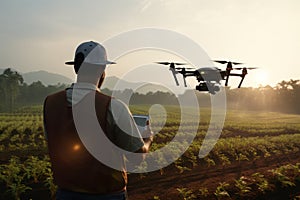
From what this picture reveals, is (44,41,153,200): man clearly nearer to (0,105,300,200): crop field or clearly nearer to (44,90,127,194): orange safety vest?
(44,90,127,194): orange safety vest

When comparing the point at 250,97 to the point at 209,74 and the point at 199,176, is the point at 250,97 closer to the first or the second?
the point at 199,176

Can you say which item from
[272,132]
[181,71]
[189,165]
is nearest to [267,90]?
[272,132]

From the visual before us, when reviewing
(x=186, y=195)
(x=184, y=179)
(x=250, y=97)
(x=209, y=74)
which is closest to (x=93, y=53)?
(x=209, y=74)

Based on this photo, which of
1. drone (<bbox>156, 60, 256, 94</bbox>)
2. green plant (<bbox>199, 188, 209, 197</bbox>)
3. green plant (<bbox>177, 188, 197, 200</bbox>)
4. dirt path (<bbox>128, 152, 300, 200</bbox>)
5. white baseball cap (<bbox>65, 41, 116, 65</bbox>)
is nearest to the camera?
white baseball cap (<bbox>65, 41, 116, 65</bbox>)

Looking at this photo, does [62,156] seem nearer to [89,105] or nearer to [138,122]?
[89,105]

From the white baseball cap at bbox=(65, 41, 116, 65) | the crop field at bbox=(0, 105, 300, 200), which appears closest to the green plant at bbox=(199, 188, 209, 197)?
the crop field at bbox=(0, 105, 300, 200)

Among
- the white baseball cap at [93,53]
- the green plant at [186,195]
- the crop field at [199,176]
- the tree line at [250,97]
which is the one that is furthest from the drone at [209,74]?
the tree line at [250,97]
